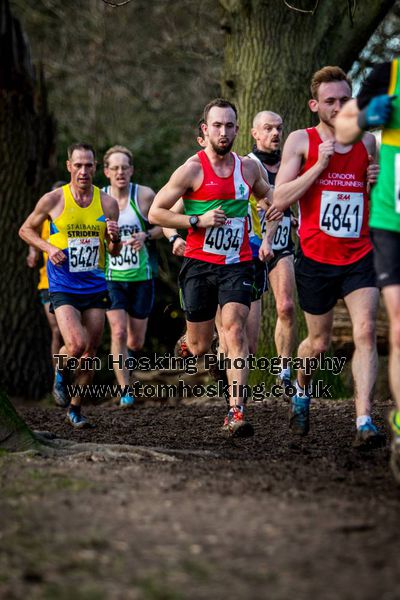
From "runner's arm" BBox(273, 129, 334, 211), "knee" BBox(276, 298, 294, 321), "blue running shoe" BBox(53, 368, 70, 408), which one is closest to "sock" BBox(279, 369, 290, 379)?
"knee" BBox(276, 298, 294, 321)

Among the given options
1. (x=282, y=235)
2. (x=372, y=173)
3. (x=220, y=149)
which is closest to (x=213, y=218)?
(x=220, y=149)

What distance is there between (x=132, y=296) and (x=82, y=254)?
80.0 inches

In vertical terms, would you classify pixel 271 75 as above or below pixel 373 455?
above

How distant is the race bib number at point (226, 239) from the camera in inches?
322

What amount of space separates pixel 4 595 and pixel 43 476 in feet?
6.35

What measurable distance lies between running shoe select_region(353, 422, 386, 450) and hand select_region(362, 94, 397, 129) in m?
2.17

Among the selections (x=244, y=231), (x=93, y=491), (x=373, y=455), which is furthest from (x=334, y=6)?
(x=93, y=491)

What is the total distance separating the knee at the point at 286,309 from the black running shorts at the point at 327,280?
258cm

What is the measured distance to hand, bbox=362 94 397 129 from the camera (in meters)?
5.58

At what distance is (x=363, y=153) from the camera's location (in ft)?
24.4

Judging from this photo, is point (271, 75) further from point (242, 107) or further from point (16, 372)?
point (16, 372)

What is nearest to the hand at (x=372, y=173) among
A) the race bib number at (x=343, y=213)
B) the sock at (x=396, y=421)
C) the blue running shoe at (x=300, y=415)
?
the race bib number at (x=343, y=213)

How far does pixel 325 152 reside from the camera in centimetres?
716

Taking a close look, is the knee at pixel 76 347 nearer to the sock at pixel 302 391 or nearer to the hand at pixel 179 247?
the hand at pixel 179 247
